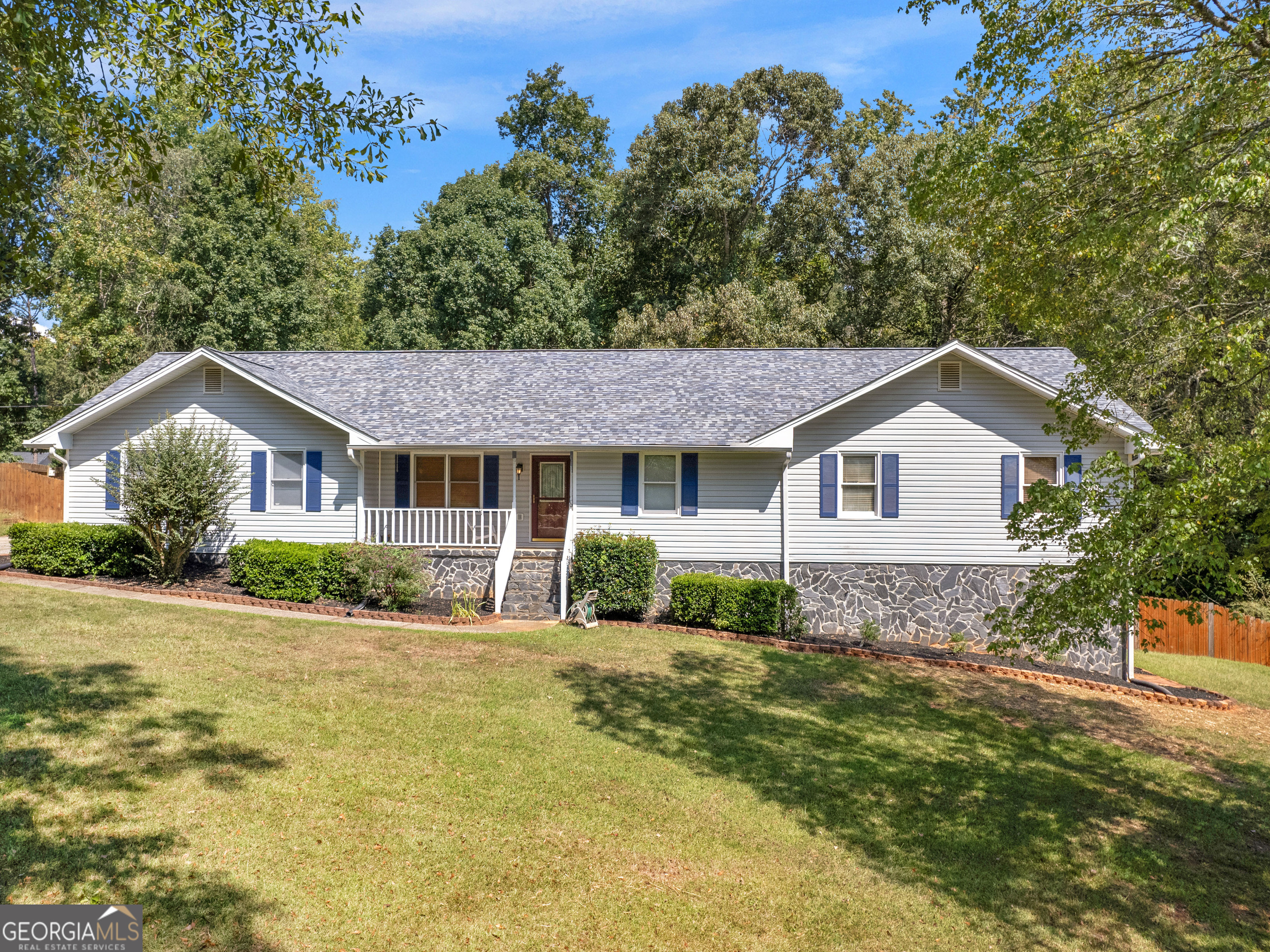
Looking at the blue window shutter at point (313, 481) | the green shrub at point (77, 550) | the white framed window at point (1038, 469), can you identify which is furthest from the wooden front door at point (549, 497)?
the white framed window at point (1038, 469)

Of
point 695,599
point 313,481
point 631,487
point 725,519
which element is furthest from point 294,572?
point 725,519

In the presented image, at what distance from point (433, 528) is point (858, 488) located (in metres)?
8.92

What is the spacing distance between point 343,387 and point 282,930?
15.3 metres

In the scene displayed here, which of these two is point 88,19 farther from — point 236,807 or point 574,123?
point 574,123

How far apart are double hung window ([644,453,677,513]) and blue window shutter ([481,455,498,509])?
3.59 meters

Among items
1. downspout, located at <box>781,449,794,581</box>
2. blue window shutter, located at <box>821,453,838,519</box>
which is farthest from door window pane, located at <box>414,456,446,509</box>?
blue window shutter, located at <box>821,453,838,519</box>

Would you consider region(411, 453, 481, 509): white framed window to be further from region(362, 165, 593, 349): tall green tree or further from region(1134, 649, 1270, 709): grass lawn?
region(1134, 649, 1270, 709): grass lawn

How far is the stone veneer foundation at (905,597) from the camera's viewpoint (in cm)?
1538

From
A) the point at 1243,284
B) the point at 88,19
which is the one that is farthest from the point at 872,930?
the point at 88,19

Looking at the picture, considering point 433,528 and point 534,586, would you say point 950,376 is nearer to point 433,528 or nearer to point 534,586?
point 534,586

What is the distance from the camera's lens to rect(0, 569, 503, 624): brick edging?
44.7 ft

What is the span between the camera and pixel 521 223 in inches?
1244

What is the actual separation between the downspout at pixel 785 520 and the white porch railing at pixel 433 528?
552cm

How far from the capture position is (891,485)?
15.5 meters
